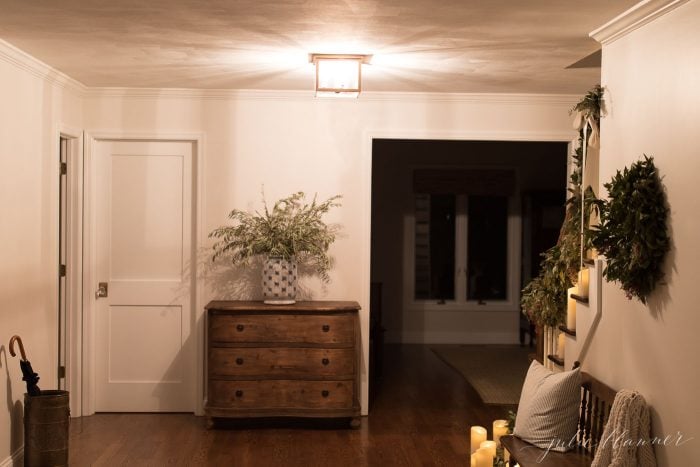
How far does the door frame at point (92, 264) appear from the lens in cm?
586

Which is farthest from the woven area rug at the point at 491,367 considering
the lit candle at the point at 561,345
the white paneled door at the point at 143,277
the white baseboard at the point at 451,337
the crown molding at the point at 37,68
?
the crown molding at the point at 37,68

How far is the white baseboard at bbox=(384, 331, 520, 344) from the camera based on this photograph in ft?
31.1

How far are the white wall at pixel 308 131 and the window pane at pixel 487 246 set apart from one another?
3.74m

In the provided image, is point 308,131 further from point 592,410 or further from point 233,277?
point 592,410

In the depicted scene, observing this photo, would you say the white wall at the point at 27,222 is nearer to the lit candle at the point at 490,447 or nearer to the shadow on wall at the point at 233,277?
the shadow on wall at the point at 233,277

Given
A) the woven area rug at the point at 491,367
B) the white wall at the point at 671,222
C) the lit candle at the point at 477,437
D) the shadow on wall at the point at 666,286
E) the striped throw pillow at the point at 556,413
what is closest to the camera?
the white wall at the point at 671,222

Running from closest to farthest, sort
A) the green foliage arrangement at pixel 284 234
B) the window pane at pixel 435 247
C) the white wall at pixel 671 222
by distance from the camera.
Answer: the white wall at pixel 671 222, the green foliage arrangement at pixel 284 234, the window pane at pixel 435 247

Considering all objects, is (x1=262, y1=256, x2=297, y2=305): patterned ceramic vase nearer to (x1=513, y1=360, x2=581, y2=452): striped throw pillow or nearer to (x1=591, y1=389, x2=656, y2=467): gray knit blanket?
(x1=513, y1=360, x2=581, y2=452): striped throw pillow

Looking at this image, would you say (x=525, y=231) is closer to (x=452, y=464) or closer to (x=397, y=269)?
(x=397, y=269)

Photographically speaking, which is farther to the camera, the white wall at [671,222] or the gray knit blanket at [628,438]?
the gray knit blanket at [628,438]

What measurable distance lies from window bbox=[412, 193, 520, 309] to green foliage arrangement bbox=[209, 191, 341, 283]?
3.84 metres

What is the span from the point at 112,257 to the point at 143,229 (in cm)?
31

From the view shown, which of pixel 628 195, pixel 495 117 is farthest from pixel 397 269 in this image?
pixel 628 195

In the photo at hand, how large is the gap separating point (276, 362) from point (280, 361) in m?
0.03
